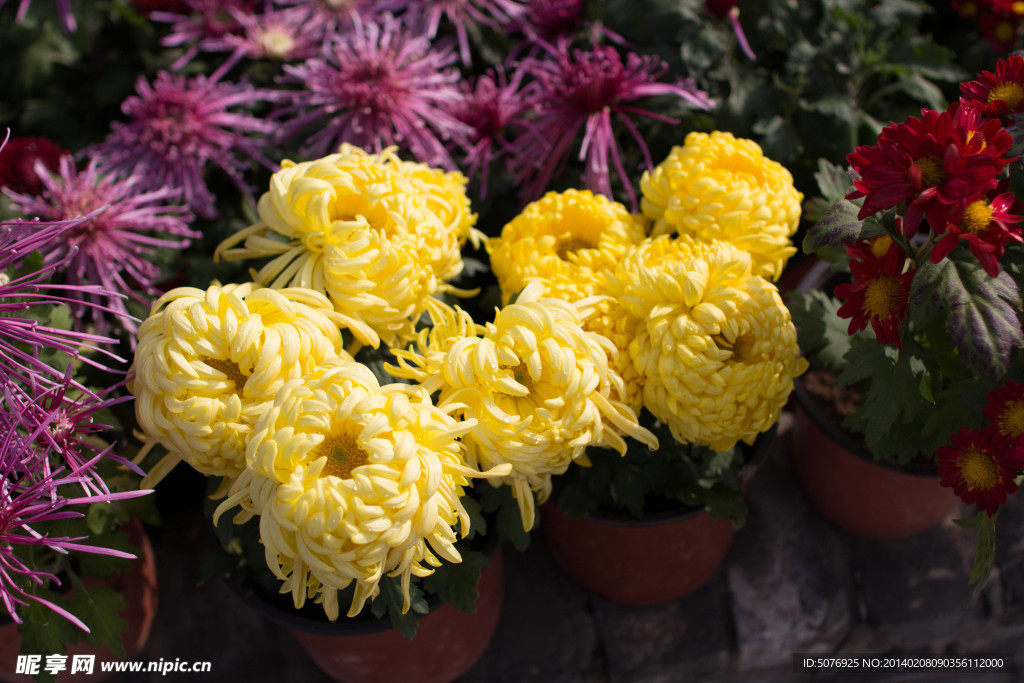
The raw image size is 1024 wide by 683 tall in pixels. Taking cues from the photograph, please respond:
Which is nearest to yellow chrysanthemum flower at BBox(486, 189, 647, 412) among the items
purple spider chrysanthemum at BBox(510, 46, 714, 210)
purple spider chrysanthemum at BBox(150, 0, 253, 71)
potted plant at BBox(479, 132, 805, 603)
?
potted plant at BBox(479, 132, 805, 603)

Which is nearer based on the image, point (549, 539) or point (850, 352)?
point (850, 352)

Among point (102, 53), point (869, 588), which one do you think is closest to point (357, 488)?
point (869, 588)

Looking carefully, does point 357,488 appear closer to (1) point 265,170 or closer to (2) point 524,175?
(2) point 524,175

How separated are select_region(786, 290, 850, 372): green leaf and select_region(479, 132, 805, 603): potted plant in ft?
0.63

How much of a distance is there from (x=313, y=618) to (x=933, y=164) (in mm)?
960

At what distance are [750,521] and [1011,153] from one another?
961 millimetres

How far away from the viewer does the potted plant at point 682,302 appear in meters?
0.79

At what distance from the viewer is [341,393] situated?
0.67 metres

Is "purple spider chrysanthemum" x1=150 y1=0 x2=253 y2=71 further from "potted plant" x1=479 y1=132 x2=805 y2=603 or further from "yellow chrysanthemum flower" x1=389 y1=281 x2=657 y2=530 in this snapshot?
"yellow chrysanthemum flower" x1=389 y1=281 x2=657 y2=530

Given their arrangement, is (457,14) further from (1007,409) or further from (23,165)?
(1007,409)

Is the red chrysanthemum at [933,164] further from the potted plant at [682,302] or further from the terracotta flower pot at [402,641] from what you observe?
the terracotta flower pot at [402,641]

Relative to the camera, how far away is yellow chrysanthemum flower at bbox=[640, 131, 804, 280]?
34.3 inches

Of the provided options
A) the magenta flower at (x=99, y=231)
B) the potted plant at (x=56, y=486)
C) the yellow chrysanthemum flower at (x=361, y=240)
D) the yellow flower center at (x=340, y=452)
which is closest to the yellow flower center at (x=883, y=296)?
the yellow chrysanthemum flower at (x=361, y=240)

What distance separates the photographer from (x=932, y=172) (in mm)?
742
